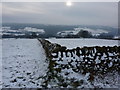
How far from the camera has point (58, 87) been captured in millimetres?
7141

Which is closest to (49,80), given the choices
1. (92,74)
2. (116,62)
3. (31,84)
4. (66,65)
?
(31,84)

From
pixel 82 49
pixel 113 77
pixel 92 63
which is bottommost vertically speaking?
pixel 113 77

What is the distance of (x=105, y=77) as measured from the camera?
886 cm

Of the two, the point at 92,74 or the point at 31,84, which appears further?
the point at 92,74

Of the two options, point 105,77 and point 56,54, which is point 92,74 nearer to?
point 105,77

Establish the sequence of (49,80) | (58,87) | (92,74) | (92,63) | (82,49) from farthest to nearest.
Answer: (82,49)
(92,63)
(92,74)
(49,80)
(58,87)

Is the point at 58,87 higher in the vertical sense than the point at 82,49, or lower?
lower


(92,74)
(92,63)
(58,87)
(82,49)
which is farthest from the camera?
(82,49)

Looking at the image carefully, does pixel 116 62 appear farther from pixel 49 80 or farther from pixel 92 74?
pixel 49 80

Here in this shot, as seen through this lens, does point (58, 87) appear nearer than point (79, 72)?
Yes

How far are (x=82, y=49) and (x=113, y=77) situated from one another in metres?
2.22

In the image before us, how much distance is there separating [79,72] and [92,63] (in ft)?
3.38

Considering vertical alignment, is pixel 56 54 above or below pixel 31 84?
above

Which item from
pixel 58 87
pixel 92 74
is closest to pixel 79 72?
pixel 92 74
